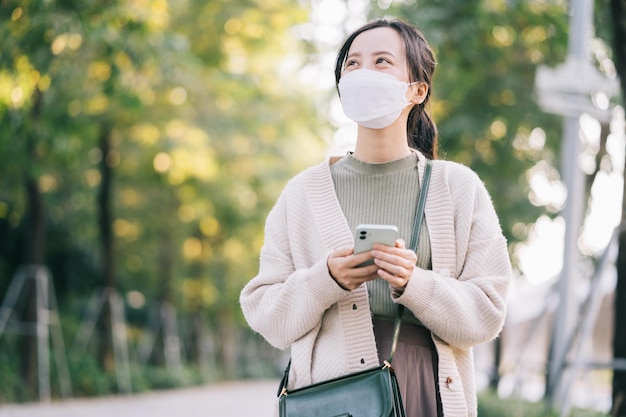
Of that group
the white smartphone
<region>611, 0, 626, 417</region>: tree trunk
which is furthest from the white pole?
the white smartphone

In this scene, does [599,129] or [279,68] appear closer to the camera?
[599,129]

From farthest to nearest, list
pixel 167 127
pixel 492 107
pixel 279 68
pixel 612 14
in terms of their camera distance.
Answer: pixel 279 68 < pixel 167 127 < pixel 492 107 < pixel 612 14

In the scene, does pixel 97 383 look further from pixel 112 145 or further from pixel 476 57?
pixel 476 57

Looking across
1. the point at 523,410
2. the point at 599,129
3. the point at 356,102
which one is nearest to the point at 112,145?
the point at 599,129

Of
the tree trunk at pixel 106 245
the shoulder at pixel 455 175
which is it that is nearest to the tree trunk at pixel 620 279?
the shoulder at pixel 455 175

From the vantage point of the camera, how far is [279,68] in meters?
19.4

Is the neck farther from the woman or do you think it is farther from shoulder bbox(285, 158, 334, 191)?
shoulder bbox(285, 158, 334, 191)

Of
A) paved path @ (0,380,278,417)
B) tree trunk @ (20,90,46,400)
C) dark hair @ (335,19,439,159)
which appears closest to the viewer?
dark hair @ (335,19,439,159)

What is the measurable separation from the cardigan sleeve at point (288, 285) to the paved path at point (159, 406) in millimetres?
10744

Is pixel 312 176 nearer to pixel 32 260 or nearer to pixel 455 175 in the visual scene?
pixel 455 175

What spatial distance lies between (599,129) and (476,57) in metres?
2.53

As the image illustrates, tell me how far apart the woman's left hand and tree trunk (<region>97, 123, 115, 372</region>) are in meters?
15.5

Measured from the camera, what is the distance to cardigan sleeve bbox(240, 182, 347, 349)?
2.82 metres

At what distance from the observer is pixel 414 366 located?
2.83 m
